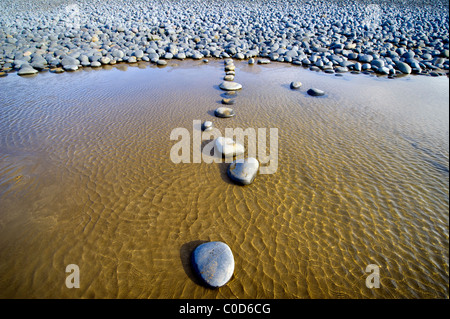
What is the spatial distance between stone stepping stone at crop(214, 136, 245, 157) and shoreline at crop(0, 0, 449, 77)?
357 inches

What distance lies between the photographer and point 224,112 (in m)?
7.33

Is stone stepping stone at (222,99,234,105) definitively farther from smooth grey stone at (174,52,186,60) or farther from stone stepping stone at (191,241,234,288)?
smooth grey stone at (174,52,186,60)

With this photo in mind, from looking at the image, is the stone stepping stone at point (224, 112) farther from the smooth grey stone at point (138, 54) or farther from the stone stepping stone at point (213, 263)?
the smooth grey stone at point (138, 54)

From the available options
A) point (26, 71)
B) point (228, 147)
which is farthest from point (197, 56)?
point (228, 147)

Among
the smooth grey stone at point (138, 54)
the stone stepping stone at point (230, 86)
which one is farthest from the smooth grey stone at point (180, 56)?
the stone stepping stone at point (230, 86)

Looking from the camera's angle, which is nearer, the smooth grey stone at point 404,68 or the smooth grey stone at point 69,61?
the smooth grey stone at point 404,68

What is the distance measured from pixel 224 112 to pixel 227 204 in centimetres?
402

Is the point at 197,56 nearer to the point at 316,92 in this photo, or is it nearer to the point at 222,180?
the point at 316,92

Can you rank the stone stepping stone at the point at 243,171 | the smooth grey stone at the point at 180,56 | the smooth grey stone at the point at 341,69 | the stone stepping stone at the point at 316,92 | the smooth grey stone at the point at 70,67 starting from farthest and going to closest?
the smooth grey stone at the point at 180,56 < the smooth grey stone at the point at 341,69 < the smooth grey stone at the point at 70,67 < the stone stepping stone at the point at 316,92 < the stone stepping stone at the point at 243,171

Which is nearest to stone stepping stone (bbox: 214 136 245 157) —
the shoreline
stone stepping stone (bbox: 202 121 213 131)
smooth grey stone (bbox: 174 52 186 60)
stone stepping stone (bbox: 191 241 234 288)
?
stone stepping stone (bbox: 202 121 213 131)

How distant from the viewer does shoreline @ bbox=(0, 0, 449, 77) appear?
11.6m

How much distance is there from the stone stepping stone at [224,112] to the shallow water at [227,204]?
10.3 inches

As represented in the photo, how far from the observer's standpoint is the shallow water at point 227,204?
312 centimetres
